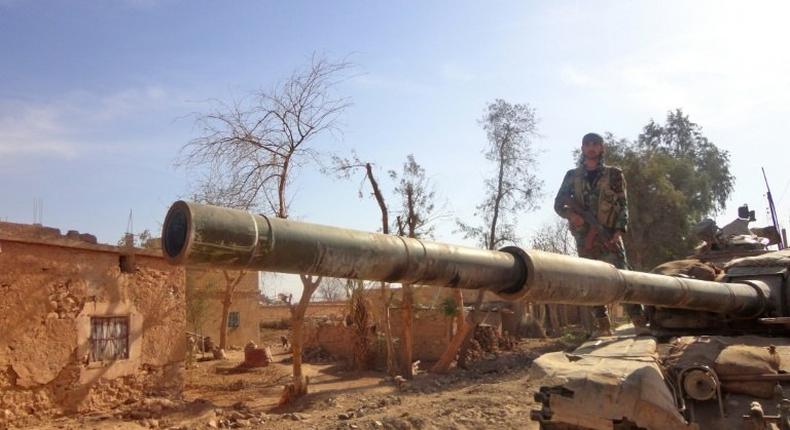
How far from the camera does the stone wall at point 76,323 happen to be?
1077 centimetres

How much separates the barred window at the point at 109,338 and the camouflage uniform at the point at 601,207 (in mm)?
8350

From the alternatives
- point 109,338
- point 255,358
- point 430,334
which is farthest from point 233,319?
point 109,338

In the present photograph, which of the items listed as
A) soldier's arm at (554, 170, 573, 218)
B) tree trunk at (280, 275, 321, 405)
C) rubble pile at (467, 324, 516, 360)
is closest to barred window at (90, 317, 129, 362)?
tree trunk at (280, 275, 321, 405)

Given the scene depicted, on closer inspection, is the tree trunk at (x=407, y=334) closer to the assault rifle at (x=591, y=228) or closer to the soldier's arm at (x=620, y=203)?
the assault rifle at (x=591, y=228)

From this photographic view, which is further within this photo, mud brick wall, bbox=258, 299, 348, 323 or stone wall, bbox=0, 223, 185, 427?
mud brick wall, bbox=258, 299, 348, 323

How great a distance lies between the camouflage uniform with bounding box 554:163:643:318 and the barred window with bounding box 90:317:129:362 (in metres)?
8.35

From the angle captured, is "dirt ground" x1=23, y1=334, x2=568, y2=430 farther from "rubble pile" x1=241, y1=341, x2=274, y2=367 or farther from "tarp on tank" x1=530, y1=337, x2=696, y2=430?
"tarp on tank" x1=530, y1=337, x2=696, y2=430

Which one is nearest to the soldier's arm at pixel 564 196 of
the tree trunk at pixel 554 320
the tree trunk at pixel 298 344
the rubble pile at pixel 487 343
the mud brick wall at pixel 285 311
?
the tree trunk at pixel 298 344

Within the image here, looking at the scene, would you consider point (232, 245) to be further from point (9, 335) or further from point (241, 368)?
point (241, 368)

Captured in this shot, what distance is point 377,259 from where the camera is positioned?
9.88 ft

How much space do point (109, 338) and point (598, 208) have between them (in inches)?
347

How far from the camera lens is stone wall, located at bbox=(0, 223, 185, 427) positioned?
35.3ft

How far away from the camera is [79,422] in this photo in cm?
1123

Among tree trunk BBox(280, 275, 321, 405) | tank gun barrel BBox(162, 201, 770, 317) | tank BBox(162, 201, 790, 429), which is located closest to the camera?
tank gun barrel BBox(162, 201, 770, 317)
